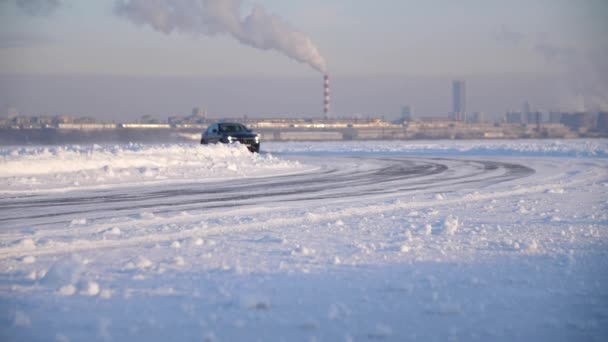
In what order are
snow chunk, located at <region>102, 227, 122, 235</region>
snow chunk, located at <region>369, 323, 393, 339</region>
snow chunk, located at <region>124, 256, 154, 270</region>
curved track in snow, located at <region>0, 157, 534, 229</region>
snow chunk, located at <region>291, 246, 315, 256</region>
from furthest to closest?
curved track in snow, located at <region>0, 157, 534, 229</region> < snow chunk, located at <region>102, 227, 122, 235</region> < snow chunk, located at <region>291, 246, 315, 256</region> < snow chunk, located at <region>124, 256, 154, 270</region> < snow chunk, located at <region>369, 323, 393, 339</region>

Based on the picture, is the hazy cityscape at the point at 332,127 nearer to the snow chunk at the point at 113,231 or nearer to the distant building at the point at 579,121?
the distant building at the point at 579,121

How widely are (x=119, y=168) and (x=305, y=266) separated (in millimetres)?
14921

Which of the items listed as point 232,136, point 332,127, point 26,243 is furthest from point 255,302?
point 332,127

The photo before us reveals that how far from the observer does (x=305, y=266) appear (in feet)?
21.2

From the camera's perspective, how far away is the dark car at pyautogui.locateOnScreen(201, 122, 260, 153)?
33.2 meters

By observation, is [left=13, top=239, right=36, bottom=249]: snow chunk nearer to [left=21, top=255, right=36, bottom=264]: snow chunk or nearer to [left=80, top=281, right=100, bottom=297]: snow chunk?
[left=21, top=255, right=36, bottom=264]: snow chunk

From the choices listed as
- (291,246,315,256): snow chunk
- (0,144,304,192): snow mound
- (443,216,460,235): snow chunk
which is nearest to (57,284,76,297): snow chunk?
(291,246,315,256): snow chunk

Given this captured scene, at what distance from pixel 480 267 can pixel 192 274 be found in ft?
9.49

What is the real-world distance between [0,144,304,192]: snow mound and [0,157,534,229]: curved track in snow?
1.65 meters

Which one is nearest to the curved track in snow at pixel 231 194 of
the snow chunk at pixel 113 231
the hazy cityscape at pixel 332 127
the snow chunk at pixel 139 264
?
the snow chunk at pixel 113 231

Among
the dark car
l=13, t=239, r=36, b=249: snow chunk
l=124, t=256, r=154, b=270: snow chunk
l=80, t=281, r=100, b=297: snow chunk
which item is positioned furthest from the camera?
the dark car

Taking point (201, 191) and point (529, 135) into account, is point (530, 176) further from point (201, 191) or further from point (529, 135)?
point (529, 135)

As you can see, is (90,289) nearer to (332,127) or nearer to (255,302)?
(255,302)

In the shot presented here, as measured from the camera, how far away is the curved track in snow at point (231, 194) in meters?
10.9
